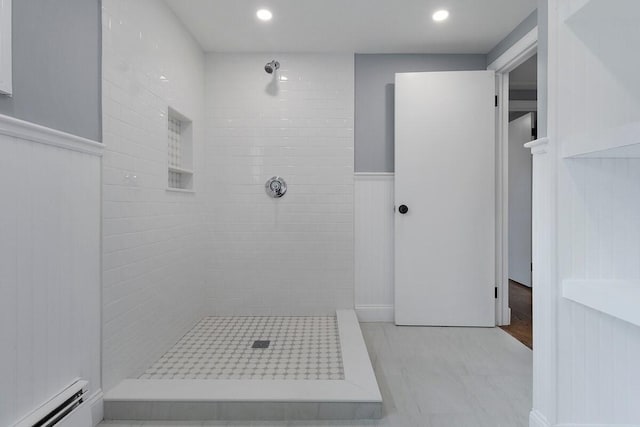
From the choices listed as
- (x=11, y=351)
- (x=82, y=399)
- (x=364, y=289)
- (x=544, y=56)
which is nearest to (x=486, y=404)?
(x=364, y=289)

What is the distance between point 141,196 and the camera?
6.65 feet

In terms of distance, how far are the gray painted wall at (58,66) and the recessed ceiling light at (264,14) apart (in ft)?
3.60

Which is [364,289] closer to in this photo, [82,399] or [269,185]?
[269,185]

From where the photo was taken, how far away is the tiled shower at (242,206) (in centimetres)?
221

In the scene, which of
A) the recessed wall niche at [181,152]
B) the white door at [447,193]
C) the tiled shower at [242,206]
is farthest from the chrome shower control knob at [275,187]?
the white door at [447,193]

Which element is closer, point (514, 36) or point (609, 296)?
point (609, 296)

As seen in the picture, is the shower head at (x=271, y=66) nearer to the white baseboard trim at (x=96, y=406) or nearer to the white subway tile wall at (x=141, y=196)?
the white subway tile wall at (x=141, y=196)

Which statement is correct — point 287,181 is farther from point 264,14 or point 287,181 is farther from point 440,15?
point 440,15

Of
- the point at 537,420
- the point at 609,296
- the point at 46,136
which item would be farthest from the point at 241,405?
the point at 609,296

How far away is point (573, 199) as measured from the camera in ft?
4.47

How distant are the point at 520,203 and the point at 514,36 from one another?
8.25 ft

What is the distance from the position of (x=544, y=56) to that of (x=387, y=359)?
1.91 metres

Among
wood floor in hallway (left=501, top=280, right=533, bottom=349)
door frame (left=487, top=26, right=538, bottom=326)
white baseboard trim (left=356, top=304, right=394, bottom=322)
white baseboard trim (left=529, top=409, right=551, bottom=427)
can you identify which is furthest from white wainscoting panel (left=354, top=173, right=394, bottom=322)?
white baseboard trim (left=529, top=409, right=551, bottom=427)

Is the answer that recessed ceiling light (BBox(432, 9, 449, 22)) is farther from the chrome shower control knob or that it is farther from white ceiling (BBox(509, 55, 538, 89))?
the chrome shower control knob
